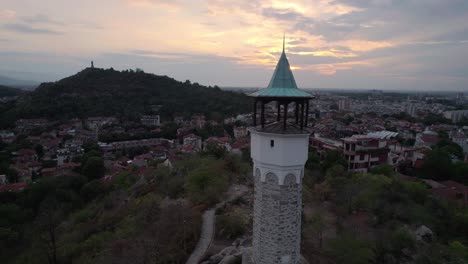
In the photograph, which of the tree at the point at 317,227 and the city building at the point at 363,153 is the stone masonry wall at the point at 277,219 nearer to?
the tree at the point at 317,227

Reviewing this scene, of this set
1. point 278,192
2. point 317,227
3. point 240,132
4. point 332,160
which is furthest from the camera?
point 240,132

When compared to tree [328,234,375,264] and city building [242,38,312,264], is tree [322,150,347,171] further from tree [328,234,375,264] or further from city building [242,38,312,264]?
city building [242,38,312,264]

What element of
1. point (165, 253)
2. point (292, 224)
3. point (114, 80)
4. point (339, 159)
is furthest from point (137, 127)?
point (292, 224)

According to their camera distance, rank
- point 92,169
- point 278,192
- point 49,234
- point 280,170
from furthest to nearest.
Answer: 1. point 92,169
2. point 49,234
3. point 278,192
4. point 280,170

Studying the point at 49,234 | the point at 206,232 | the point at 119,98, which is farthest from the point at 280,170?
the point at 119,98

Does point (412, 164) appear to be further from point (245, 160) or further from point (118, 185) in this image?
point (118, 185)

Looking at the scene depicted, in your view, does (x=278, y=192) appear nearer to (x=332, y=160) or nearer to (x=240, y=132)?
(x=332, y=160)

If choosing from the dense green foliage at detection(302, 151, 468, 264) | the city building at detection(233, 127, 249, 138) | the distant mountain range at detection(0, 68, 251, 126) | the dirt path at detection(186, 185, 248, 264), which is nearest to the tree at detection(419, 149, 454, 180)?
the dense green foliage at detection(302, 151, 468, 264)
